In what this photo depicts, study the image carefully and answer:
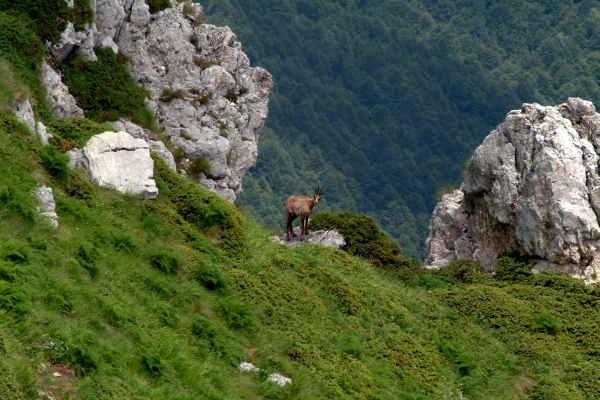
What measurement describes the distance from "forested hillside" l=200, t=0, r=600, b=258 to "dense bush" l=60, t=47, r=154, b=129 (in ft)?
321

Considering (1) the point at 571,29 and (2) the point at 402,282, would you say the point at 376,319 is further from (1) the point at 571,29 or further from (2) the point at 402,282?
(1) the point at 571,29

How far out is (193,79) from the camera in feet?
112

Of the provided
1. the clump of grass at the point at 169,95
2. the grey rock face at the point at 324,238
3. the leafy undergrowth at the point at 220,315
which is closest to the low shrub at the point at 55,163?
the leafy undergrowth at the point at 220,315

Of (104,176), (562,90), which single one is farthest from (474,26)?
(104,176)

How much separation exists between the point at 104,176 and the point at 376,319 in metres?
8.03

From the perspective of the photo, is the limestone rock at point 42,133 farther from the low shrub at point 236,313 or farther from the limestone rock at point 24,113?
the low shrub at point 236,313

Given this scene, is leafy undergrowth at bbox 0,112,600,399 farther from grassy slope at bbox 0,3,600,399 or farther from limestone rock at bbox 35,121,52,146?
limestone rock at bbox 35,121,52,146

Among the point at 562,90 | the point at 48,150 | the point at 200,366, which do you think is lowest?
the point at 200,366

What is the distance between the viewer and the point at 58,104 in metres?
26.8

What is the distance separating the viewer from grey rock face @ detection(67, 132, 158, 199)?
1998cm

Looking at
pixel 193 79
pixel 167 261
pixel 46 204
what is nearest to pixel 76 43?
pixel 193 79

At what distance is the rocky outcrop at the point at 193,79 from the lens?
32.2 metres

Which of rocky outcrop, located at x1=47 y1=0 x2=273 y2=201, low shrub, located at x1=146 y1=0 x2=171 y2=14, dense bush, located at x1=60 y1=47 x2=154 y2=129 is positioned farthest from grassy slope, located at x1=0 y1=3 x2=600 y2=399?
low shrub, located at x1=146 y1=0 x2=171 y2=14

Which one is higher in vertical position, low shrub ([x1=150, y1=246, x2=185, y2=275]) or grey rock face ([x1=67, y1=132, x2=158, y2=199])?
grey rock face ([x1=67, y1=132, x2=158, y2=199])
